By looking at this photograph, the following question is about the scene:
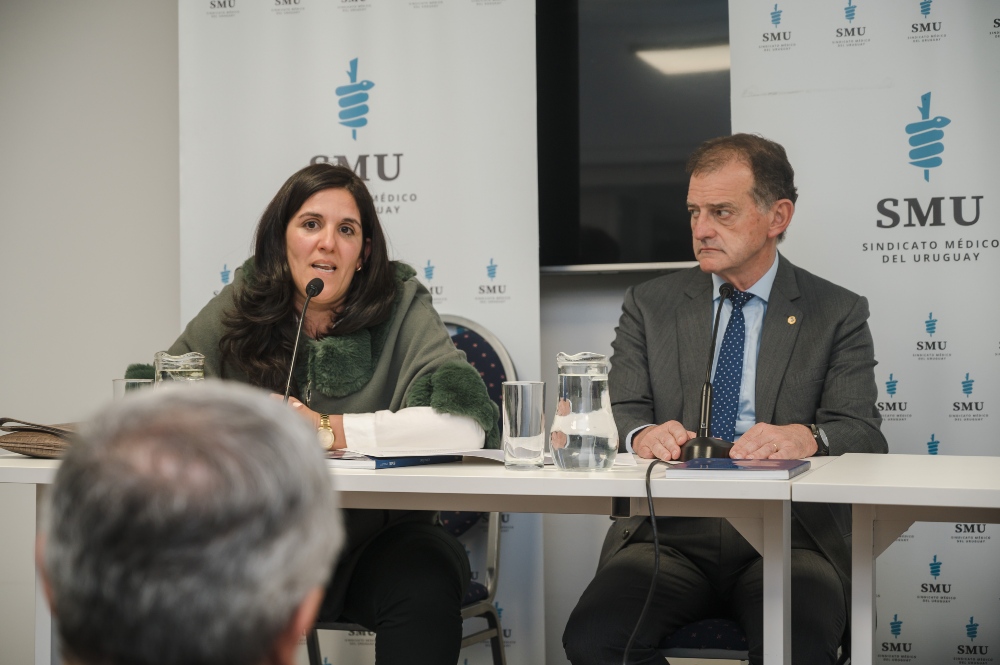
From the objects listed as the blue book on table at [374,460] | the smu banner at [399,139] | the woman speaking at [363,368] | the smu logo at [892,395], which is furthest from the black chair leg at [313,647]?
the smu logo at [892,395]

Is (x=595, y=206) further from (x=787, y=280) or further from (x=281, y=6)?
(x=281, y=6)

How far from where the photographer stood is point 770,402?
7.52 ft

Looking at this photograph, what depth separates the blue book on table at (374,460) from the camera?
168cm

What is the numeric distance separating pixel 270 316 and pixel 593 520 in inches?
58.4

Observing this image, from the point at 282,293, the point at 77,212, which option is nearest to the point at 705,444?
the point at 282,293

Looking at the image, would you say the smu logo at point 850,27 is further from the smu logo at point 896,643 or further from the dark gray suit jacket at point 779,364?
the smu logo at point 896,643

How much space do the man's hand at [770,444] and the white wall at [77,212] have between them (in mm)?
2352

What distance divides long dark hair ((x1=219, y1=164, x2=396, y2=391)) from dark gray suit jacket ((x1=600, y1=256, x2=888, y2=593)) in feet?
2.01

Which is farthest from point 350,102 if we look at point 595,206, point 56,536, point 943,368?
point 56,536

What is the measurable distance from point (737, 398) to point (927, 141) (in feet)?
3.95

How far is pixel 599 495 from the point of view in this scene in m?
1.47

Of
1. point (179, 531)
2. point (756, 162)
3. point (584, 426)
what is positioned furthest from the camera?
point (756, 162)

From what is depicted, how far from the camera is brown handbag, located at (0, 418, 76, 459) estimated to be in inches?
70.9

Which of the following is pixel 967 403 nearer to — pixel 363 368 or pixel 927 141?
pixel 927 141
